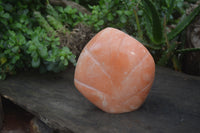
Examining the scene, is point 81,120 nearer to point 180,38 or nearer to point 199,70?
point 199,70

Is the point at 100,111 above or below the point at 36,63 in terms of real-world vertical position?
below

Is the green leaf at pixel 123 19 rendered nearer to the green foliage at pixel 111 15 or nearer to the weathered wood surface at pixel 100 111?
the green foliage at pixel 111 15

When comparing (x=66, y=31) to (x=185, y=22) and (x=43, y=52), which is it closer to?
(x=43, y=52)

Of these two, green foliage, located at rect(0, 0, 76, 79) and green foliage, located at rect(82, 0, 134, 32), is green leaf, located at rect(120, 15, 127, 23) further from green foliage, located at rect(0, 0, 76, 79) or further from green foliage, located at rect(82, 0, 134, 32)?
green foliage, located at rect(0, 0, 76, 79)

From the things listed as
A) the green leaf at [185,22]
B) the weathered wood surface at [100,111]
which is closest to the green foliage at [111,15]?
the green leaf at [185,22]

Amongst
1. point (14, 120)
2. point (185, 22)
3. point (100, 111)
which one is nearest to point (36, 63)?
point (14, 120)

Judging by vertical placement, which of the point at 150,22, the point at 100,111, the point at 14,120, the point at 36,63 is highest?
the point at 150,22

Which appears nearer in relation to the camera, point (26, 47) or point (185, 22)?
point (26, 47)
